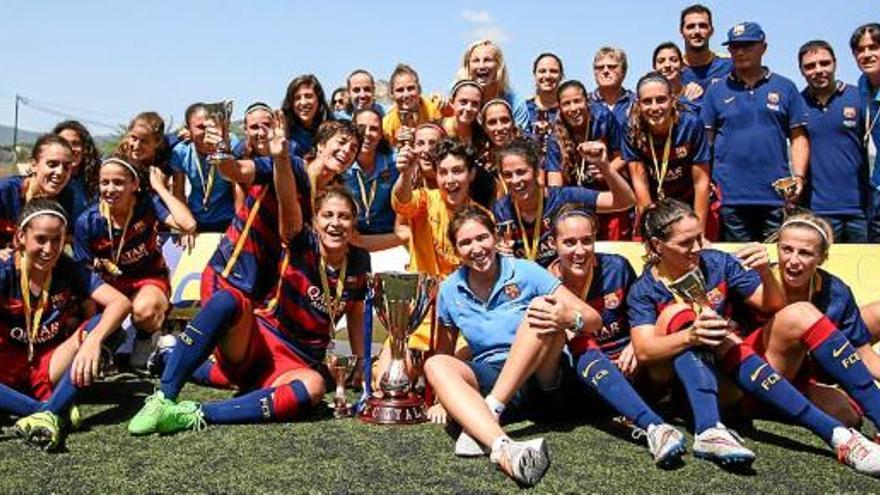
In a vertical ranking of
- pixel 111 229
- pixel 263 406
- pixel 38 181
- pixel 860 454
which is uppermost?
pixel 38 181

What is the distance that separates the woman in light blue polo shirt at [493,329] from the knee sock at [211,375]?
1348 mm

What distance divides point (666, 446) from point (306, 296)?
78.5 inches

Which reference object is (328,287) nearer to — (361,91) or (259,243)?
(259,243)

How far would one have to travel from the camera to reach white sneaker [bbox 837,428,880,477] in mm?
3422

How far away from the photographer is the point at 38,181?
5016 millimetres

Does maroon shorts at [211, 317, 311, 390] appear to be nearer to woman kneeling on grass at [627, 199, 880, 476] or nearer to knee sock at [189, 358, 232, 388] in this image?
knee sock at [189, 358, 232, 388]

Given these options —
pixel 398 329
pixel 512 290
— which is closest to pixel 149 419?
pixel 398 329

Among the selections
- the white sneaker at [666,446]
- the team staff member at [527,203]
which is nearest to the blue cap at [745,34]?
the team staff member at [527,203]

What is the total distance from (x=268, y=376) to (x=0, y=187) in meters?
2.07

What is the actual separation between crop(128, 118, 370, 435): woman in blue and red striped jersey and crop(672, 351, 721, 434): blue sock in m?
1.74

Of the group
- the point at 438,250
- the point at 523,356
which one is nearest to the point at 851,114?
the point at 438,250

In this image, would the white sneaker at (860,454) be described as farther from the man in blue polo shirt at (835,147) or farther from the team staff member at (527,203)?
the man in blue polo shirt at (835,147)

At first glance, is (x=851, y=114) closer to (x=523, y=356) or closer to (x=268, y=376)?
(x=523, y=356)

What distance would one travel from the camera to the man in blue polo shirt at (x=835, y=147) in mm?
5852
